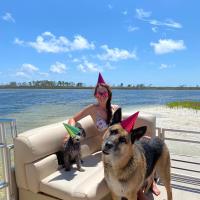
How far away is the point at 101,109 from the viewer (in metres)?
4.43

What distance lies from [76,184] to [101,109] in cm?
140

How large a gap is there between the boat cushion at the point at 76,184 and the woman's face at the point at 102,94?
1074 millimetres

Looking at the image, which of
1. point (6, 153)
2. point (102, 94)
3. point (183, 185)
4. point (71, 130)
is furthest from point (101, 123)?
point (183, 185)

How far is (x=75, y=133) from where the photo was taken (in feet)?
12.5

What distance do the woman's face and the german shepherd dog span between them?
1087 millimetres

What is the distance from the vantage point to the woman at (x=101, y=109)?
4.30 m

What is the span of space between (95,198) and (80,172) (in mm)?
642

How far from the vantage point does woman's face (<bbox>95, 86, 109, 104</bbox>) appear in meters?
4.29

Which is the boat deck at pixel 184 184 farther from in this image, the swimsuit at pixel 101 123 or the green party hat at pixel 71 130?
the green party hat at pixel 71 130

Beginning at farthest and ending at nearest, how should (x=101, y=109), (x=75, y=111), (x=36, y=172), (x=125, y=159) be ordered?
(x=75, y=111) < (x=101, y=109) < (x=36, y=172) < (x=125, y=159)

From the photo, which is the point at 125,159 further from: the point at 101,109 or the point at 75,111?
the point at 75,111

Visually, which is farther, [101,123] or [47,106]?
[47,106]

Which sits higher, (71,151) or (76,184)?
(71,151)

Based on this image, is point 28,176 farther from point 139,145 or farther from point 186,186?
point 186,186
